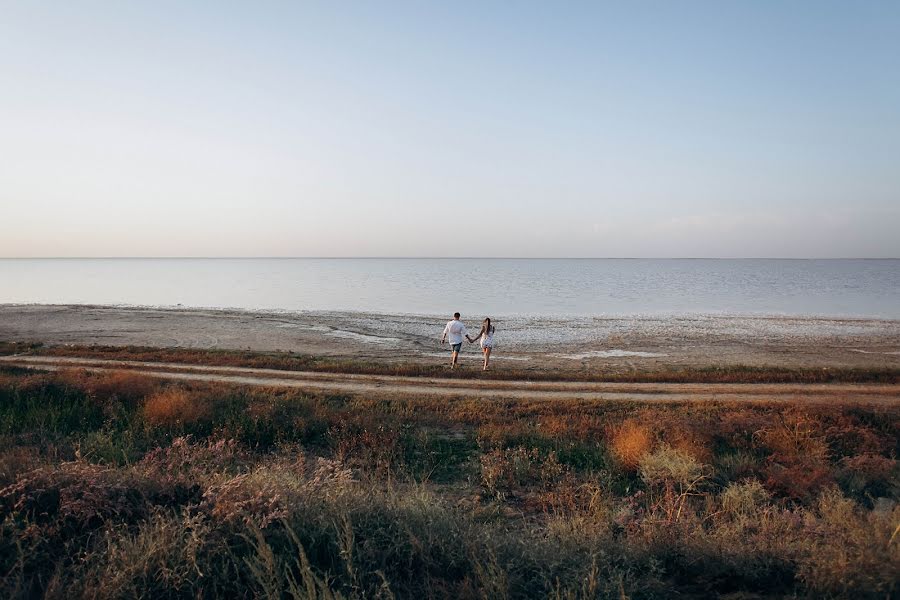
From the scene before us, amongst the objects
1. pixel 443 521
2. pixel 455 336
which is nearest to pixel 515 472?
pixel 443 521

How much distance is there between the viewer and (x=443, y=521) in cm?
507

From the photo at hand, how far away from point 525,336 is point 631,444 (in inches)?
987

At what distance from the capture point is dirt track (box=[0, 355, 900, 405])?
17.2 m

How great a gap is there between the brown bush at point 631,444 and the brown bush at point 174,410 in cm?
920

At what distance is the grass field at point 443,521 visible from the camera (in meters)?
4.28

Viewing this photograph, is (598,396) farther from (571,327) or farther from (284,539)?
(571,327)

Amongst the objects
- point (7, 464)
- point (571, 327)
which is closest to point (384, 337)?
point (571, 327)

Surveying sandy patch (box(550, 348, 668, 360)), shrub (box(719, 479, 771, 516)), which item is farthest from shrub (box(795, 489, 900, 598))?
sandy patch (box(550, 348, 668, 360))

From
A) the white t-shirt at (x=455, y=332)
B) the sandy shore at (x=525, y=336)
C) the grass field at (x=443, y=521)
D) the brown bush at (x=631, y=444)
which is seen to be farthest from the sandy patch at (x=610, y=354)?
the grass field at (x=443, y=521)

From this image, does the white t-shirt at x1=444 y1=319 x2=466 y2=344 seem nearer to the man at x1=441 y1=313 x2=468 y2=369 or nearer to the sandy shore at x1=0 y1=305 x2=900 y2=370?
the man at x1=441 y1=313 x2=468 y2=369

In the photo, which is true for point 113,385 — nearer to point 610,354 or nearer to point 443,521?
point 443,521

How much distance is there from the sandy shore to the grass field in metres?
14.5

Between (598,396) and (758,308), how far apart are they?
4577 cm

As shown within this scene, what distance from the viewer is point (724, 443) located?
1180 centimetres
